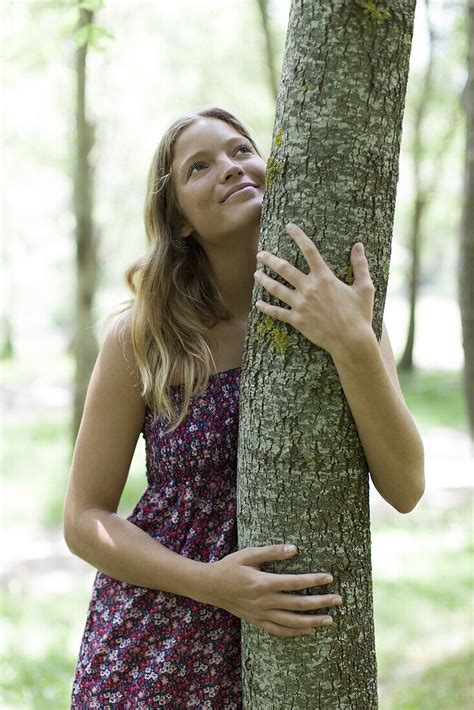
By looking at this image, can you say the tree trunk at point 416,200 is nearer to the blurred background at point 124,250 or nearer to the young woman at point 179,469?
the blurred background at point 124,250

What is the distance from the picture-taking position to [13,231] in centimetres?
2616

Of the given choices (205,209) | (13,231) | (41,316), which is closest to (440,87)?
(13,231)

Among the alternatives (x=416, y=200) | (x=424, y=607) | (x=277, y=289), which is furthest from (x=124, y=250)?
(x=277, y=289)

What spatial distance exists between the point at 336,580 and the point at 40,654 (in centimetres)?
417

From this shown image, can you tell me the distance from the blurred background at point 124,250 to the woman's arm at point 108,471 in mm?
890

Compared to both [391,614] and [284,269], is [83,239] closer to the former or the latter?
[391,614]

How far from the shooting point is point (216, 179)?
2217 mm

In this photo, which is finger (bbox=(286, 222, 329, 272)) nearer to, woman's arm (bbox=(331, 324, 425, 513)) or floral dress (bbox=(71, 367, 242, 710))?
woman's arm (bbox=(331, 324, 425, 513))

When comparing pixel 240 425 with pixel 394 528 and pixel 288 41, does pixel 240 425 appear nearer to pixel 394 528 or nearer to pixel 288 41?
pixel 288 41

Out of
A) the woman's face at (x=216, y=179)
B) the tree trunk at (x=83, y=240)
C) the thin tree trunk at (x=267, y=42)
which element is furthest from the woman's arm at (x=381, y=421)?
the thin tree trunk at (x=267, y=42)

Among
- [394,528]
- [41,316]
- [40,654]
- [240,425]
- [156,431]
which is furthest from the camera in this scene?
[41,316]

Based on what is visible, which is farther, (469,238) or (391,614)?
(391,614)

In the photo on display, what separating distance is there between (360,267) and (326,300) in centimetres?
11

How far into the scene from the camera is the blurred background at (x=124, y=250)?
562 centimetres
